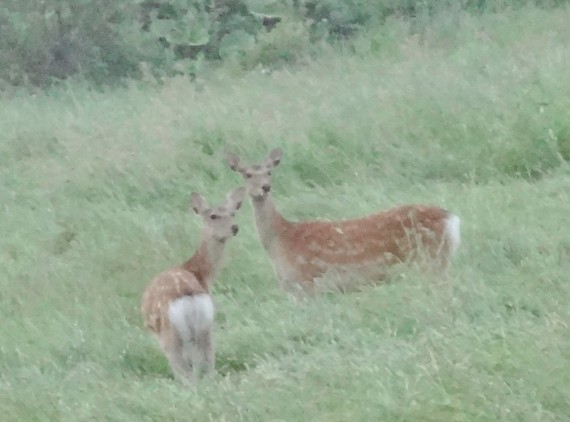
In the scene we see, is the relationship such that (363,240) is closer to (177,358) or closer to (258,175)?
(258,175)

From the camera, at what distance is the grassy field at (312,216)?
4.68 meters

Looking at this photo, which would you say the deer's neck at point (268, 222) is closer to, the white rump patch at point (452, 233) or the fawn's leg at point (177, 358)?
the white rump patch at point (452, 233)

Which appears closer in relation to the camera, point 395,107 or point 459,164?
point 459,164

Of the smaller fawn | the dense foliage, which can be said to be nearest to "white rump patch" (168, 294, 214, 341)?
the smaller fawn

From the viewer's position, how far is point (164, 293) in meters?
6.11

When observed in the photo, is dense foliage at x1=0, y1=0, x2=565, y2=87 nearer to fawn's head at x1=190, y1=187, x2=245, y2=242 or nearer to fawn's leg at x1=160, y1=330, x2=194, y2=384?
fawn's head at x1=190, y1=187, x2=245, y2=242

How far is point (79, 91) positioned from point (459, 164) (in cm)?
824

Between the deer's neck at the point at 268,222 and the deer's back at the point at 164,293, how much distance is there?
0.81 meters

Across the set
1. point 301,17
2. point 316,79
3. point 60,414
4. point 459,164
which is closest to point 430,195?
point 459,164

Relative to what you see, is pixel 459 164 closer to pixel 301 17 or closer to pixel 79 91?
pixel 79 91

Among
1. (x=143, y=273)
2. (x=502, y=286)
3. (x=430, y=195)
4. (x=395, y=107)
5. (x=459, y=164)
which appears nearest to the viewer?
(x=502, y=286)

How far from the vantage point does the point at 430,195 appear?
833cm

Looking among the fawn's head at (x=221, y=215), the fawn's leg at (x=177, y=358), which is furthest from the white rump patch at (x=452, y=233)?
the fawn's leg at (x=177, y=358)

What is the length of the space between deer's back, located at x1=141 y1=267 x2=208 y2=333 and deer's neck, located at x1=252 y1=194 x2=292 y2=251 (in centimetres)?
81
